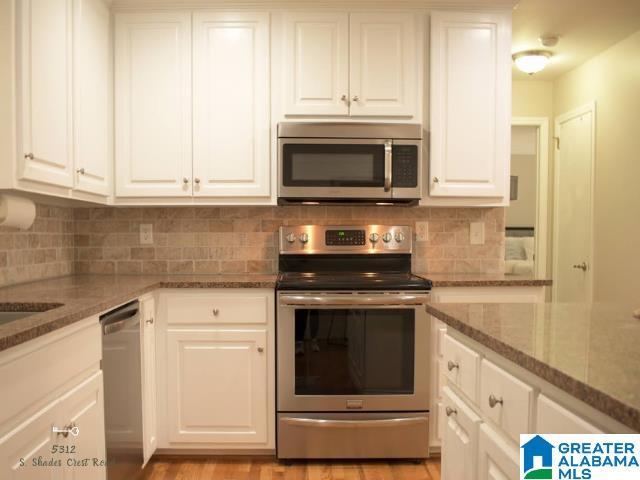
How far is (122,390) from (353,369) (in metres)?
1.04

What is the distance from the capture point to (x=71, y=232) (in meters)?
2.74

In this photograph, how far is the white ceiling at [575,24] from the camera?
2.74m

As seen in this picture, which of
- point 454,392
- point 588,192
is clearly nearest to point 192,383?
point 454,392

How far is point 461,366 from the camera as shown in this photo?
1.22 m

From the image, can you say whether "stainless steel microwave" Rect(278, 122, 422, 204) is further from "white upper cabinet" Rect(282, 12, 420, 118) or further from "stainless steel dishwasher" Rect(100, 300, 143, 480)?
"stainless steel dishwasher" Rect(100, 300, 143, 480)

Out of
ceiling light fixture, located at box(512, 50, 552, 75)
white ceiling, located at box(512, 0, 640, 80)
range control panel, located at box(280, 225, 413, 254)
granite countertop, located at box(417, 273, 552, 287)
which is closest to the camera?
granite countertop, located at box(417, 273, 552, 287)

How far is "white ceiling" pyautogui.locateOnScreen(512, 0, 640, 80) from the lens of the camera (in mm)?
2744

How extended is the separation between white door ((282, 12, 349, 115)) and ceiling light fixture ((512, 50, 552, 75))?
5.38 feet

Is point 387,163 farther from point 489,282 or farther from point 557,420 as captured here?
point 557,420

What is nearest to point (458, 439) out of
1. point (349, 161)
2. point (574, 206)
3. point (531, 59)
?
point (349, 161)

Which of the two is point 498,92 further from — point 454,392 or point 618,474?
point 618,474

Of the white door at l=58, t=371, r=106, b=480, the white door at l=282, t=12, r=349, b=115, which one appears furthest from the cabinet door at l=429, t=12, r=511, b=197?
the white door at l=58, t=371, r=106, b=480

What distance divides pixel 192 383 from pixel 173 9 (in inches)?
75.8

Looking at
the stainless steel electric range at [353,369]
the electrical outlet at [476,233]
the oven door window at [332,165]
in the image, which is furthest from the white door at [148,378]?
the electrical outlet at [476,233]
